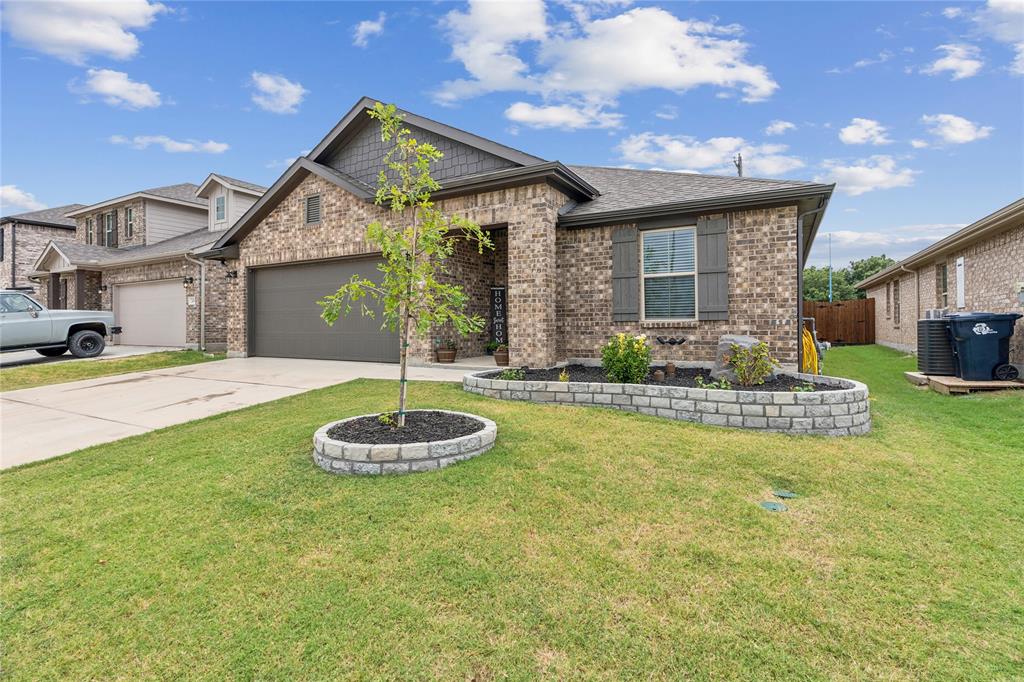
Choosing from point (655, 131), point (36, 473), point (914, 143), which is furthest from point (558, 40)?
point (914, 143)

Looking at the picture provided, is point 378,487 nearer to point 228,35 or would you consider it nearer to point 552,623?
point 552,623

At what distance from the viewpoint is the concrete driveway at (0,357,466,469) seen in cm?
532

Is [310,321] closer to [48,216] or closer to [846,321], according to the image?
[846,321]

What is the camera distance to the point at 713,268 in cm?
788

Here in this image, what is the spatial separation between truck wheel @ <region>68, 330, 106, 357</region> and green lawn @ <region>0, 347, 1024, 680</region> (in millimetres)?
11091

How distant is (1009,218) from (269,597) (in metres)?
11.9

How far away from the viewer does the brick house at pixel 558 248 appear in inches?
303

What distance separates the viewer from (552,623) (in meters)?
2.24

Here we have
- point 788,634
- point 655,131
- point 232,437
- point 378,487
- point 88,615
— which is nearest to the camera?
point 788,634

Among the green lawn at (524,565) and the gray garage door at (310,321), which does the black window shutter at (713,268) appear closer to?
the green lawn at (524,565)

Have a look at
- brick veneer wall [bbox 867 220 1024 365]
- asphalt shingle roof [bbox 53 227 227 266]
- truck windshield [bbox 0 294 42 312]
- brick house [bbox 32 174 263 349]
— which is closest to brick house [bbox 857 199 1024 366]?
brick veneer wall [bbox 867 220 1024 365]

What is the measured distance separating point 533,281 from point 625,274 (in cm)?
170

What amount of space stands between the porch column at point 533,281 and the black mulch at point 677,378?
552 mm

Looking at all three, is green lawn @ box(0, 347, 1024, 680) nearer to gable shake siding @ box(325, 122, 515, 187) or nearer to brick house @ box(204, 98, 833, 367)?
brick house @ box(204, 98, 833, 367)
